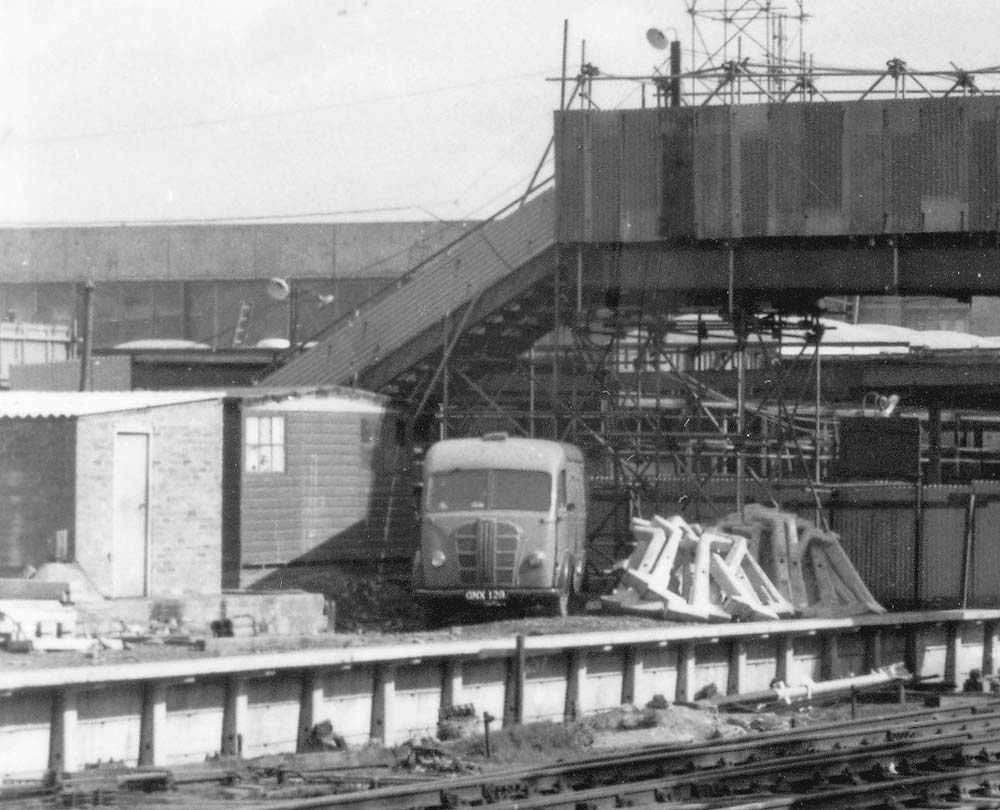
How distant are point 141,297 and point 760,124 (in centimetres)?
4266

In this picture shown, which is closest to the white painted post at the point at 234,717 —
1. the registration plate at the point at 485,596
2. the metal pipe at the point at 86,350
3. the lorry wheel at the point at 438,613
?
the registration plate at the point at 485,596

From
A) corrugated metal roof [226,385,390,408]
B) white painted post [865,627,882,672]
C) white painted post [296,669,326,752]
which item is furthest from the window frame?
white painted post [296,669,326,752]

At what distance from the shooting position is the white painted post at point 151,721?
18344mm

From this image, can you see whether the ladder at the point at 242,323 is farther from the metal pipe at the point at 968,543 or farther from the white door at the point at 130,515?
the metal pipe at the point at 968,543

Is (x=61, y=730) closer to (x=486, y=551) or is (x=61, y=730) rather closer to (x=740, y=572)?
(x=486, y=551)

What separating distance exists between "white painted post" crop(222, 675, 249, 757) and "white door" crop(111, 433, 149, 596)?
874 centimetres

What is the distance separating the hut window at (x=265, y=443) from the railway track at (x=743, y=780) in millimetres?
13276

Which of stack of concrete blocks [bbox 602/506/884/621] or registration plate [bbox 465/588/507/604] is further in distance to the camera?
registration plate [bbox 465/588/507/604]

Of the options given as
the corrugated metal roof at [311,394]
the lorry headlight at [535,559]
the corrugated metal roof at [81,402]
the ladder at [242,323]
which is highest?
the ladder at [242,323]

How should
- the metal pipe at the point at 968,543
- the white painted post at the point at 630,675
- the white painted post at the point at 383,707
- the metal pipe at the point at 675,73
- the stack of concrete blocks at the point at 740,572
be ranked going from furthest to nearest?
the metal pipe at the point at 675,73 < the metal pipe at the point at 968,543 < the stack of concrete blocks at the point at 740,572 < the white painted post at the point at 630,675 < the white painted post at the point at 383,707

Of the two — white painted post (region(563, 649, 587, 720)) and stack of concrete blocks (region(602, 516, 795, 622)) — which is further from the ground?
stack of concrete blocks (region(602, 516, 795, 622))

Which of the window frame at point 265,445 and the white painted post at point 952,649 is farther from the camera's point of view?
the window frame at point 265,445

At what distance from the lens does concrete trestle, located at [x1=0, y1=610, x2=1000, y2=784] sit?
17500mm

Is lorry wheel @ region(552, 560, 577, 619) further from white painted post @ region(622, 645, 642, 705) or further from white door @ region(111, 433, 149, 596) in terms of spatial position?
white door @ region(111, 433, 149, 596)
